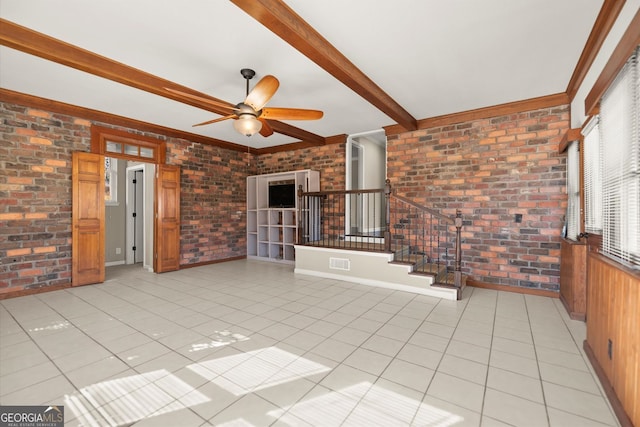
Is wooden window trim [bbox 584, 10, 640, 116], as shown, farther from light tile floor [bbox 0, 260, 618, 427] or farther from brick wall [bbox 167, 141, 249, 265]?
brick wall [bbox 167, 141, 249, 265]

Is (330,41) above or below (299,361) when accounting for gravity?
above

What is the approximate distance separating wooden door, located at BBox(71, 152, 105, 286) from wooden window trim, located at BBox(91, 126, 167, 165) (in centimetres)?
18

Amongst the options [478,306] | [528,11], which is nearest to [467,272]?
[478,306]

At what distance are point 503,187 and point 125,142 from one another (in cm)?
617

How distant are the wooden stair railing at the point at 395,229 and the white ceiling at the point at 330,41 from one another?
1.67 meters

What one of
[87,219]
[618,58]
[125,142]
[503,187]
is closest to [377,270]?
[503,187]

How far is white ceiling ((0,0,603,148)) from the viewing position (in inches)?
85.0

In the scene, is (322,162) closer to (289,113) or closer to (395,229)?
(395,229)

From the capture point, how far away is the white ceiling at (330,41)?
2158 millimetres

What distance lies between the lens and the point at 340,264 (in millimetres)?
4723

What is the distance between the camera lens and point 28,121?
392 cm

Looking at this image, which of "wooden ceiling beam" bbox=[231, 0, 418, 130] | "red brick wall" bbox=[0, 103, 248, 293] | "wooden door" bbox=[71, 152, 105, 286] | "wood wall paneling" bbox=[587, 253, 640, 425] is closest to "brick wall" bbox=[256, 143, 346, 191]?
"wooden ceiling beam" bbox=[231, 0, 418, 130]

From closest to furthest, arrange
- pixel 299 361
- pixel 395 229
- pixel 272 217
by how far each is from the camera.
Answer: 1. pixel 299 361
2. pixel 395 229
3. pixel 272 217

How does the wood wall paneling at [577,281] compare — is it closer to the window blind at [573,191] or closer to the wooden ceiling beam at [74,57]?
the window blind at [573,191]
